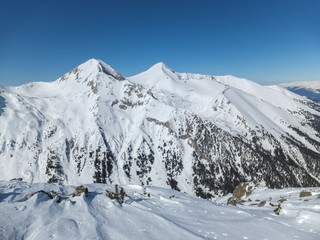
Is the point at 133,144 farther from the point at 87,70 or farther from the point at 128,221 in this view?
the point at 128,221

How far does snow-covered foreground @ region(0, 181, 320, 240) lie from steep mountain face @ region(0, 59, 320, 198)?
→ 119 m

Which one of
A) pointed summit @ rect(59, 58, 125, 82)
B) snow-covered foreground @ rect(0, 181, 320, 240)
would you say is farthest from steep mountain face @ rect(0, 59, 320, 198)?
snow-covered foreground @ rect(0, 181, 320, 240)

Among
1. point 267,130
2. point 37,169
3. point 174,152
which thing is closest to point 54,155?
point 37,169

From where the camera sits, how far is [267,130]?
531 feet

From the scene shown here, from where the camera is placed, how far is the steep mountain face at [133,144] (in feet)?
402

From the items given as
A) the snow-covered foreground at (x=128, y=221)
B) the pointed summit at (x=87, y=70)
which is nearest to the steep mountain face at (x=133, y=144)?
the pointed summit at (x=87, y=70)

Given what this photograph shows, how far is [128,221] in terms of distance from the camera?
768cm

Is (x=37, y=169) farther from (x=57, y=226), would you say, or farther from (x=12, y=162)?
(x=57, y=226)

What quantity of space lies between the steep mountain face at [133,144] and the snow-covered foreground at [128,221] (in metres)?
119

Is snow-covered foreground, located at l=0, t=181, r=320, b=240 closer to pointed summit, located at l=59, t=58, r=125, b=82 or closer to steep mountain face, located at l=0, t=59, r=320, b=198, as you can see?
steep mountain face, located at l=0, t=59, r=320, b=198

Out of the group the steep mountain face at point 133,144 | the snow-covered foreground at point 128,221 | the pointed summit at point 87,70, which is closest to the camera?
the snow-covered foreground at point 128,221

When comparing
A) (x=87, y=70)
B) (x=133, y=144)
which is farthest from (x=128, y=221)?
(x=87, y=70)

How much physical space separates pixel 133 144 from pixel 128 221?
134m

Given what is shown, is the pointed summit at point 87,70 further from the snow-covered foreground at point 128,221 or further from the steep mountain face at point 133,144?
the snow-covered foreground at point 128,221
